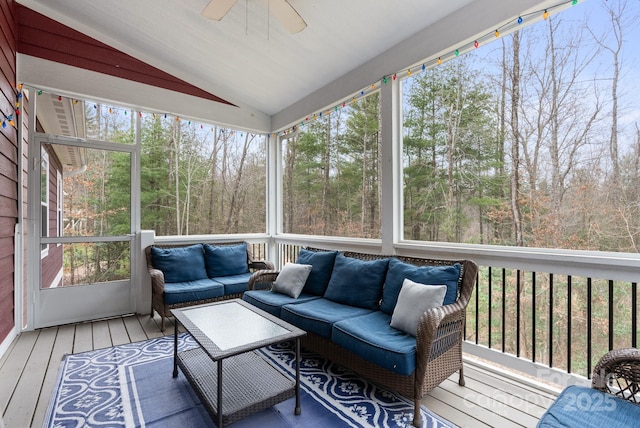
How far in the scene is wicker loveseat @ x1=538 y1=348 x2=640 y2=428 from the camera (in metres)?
1.30

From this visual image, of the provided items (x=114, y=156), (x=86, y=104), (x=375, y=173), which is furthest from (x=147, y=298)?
(x=375, y=173)


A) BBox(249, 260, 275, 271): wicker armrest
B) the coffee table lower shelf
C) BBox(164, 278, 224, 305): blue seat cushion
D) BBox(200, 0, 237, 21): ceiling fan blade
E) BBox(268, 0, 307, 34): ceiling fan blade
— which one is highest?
BBox(200, 0, 237, 21): ceiling fan blade

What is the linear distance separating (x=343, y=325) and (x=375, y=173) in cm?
212

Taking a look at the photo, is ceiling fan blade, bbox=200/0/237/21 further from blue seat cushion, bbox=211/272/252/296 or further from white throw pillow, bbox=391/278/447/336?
blue seat cushion, bbox=211/272/252/296

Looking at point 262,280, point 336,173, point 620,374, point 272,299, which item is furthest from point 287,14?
point 620,374

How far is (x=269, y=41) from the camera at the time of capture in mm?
3506

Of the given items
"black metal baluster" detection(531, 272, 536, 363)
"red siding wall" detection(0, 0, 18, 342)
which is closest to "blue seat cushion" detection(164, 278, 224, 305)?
"red siding wall" detection(0, 0, 18, 342)

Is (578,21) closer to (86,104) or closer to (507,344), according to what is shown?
(507,344)

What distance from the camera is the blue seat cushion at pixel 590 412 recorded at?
1.29m

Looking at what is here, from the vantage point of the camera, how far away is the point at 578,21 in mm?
2289

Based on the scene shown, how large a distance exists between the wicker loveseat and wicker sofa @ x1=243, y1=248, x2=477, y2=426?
2.28 ft

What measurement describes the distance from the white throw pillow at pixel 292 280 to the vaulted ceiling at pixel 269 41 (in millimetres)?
2179

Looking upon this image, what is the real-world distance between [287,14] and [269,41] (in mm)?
1074

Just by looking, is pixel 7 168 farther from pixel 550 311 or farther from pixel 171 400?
pixel 550 311
